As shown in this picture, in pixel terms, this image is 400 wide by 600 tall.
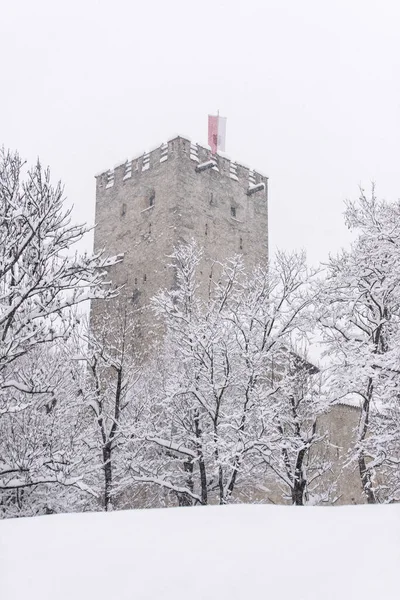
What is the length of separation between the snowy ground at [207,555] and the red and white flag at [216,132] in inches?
1095

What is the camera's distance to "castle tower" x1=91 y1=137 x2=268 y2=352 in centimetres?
2873

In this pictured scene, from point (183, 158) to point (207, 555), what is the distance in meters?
26.4

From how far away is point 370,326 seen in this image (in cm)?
1482

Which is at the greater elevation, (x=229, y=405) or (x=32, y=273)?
(x=32, y=273)

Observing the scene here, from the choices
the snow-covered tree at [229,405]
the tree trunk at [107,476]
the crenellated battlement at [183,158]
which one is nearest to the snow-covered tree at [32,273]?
the tree trunk at [107,476]

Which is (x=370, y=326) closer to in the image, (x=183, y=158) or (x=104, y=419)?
(x=104, y=419)

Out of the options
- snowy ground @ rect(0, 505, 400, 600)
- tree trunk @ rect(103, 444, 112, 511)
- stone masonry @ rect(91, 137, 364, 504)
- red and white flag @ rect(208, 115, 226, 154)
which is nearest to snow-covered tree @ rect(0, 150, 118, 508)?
tree trunk @ rect(103, 444, 112, 511)

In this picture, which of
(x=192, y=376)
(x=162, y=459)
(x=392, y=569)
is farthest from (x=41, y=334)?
(x=392, y=569)

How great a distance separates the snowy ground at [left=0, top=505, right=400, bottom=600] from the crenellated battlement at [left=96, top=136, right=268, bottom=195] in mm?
25774

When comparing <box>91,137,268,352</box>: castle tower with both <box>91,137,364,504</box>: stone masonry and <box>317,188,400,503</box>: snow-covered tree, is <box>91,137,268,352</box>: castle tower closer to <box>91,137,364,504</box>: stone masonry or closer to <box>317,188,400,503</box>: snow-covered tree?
<box>91,137,364,504</box>: stone masonry

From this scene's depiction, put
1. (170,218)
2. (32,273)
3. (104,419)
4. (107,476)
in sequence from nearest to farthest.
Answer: (32,273) → (107,476) → (104,419) → (170,218)

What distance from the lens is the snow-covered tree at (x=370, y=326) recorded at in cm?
1206

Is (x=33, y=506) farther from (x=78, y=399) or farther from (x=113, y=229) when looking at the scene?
(x=113, y=229)

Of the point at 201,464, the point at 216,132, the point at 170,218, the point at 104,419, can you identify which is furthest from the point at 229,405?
the point at 216,132
